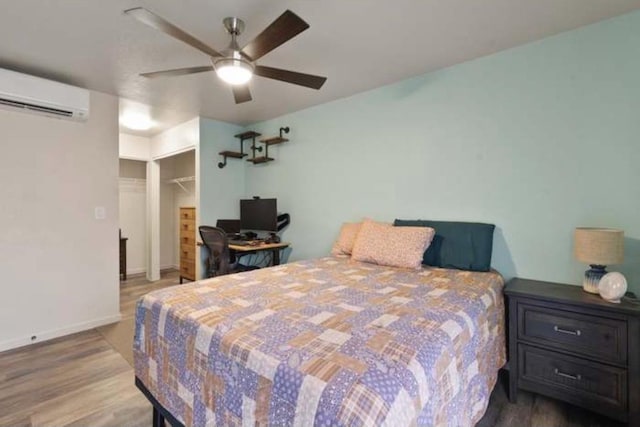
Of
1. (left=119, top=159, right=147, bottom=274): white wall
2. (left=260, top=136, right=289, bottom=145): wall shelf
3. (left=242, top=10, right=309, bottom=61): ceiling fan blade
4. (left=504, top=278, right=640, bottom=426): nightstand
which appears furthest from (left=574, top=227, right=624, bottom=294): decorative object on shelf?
(left=119, top=159, right=147, bottom=274): white wall

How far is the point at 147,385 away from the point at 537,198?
278cm

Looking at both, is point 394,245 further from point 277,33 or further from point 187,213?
point 187,213

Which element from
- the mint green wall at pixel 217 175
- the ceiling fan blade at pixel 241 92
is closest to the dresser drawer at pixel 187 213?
the mint green wall at pixel 217 175

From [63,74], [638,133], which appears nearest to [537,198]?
[638,133]

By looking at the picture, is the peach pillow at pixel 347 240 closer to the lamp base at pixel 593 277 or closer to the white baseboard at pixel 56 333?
the lamp base at pixel 593 277

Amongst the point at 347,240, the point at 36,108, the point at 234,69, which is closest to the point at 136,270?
the point at 36,108

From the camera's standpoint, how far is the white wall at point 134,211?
17.8 ft

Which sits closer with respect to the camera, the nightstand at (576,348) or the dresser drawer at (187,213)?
the nightstand at (576,348)

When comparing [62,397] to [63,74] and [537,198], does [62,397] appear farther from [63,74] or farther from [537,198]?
[537,198]

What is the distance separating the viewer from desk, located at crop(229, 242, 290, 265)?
3.40m

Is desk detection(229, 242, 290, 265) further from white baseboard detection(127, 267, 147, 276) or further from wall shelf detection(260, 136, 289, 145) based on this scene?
white baseboard detection(127, 267, 147, 276)

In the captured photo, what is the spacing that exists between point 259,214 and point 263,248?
0.61 m

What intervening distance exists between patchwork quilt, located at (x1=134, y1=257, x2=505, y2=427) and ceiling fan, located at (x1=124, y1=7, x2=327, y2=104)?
1321 millimetres

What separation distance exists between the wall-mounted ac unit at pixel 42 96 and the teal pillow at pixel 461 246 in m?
3.45
